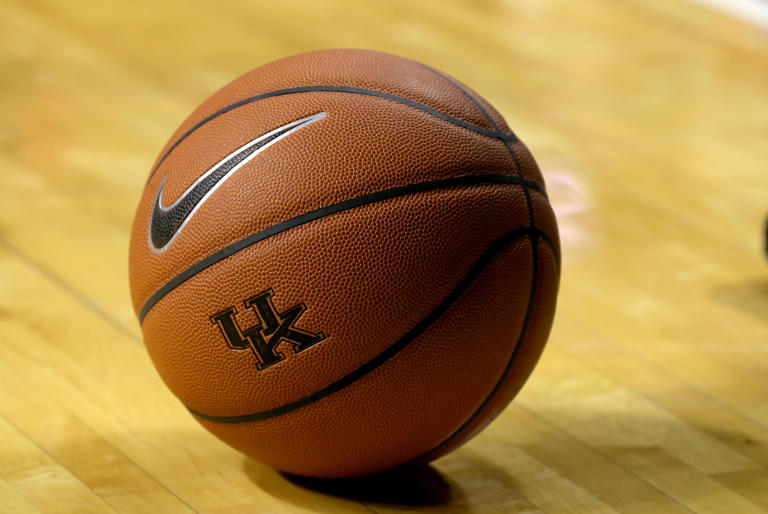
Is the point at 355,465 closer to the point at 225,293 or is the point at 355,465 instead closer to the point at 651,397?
the point at 225,293

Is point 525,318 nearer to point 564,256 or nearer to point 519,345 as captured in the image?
point 519,345

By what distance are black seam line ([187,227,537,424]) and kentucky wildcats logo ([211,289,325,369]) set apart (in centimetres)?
7

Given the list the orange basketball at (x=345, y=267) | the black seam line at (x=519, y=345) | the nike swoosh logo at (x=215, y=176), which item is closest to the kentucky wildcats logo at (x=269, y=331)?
the orange basketball at (x=345, y=267)

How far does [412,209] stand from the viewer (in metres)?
1.42

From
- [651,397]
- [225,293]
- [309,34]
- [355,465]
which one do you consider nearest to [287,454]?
[355,465]

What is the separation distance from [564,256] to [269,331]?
55.7 inches

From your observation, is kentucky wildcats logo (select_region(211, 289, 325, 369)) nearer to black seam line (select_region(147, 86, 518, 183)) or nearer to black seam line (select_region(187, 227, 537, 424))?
black seam line (select_region(187, 227, 537, 424))

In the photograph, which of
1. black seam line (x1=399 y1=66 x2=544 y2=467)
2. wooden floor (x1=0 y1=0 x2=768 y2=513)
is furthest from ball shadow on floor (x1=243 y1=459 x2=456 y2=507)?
black seam line (x1=399 y1=66 x2=544 y2=467)

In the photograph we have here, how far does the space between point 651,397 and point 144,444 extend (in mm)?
992

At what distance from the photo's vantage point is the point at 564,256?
269 cm

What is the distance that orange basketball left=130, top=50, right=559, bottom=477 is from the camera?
142 cm

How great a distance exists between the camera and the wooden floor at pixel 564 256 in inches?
67.2

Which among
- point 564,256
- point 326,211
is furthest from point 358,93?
point 564,256

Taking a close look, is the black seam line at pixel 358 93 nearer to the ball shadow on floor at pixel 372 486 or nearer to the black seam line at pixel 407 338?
the black seam line at pixel 407 338
